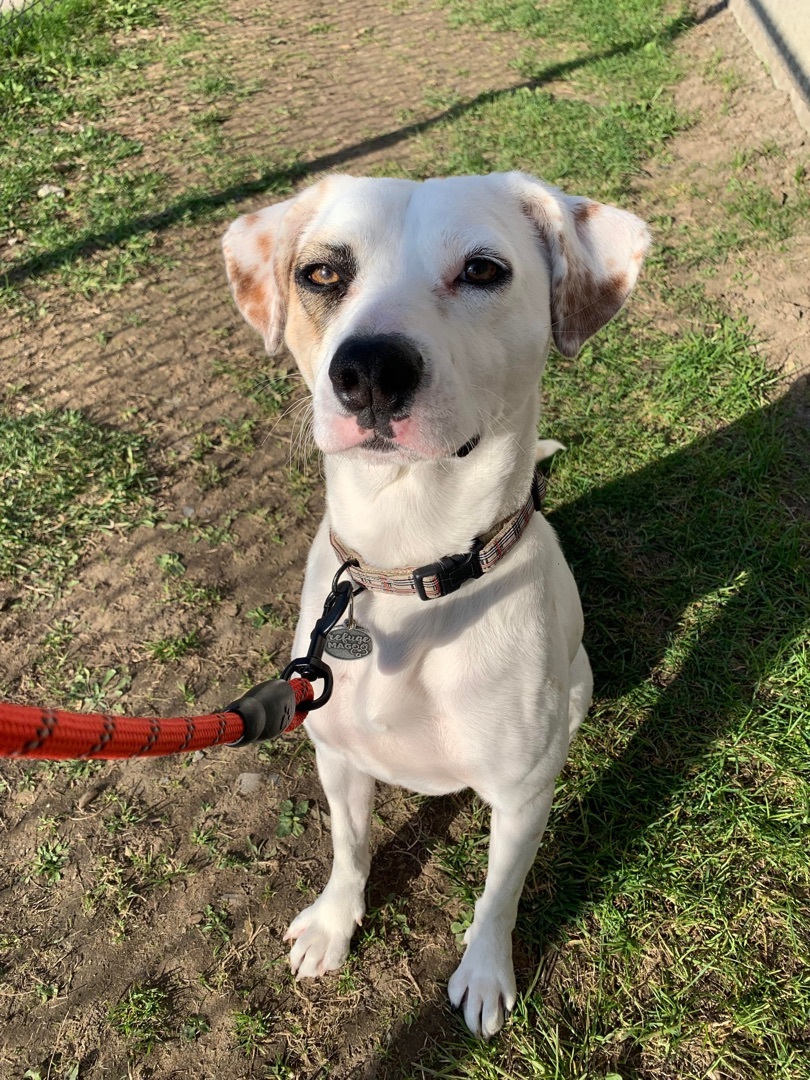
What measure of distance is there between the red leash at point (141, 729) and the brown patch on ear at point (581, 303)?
1160 millimetres

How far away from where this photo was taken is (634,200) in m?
5.52

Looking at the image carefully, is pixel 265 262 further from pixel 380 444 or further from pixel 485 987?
pixel 485 987

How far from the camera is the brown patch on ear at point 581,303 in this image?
207 cm

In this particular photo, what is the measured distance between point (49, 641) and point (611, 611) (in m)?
2.49

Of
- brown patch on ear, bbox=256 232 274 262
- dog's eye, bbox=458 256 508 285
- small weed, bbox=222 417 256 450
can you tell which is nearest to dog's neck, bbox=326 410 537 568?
dog's eye, bbox=458 256 508 285

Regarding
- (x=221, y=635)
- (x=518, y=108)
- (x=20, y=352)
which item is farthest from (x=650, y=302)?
(x=20, y=352)

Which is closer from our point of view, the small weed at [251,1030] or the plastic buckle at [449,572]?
the plastic buckle at [449,572]

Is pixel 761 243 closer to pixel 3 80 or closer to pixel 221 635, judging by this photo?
pixel 221 635

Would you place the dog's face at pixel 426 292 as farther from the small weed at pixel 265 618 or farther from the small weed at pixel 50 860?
the small weed at pixel 50 860

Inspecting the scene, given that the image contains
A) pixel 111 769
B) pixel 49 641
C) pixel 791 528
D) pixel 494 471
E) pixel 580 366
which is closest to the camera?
pixel 494 471

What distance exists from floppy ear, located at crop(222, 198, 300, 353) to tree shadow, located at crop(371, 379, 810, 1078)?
1.97m

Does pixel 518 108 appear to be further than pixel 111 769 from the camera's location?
Yes

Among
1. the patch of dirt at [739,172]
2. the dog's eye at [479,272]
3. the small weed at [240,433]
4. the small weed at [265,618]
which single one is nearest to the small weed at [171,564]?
the small weed at [265,618]

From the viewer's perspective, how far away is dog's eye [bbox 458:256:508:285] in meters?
1.85
